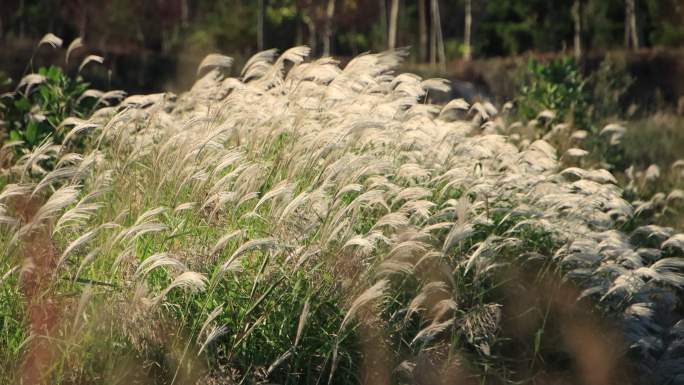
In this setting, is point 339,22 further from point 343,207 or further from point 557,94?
point 343,207

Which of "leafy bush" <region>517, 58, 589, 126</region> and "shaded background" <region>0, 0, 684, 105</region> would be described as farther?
"shaded background" <region>0, 0, 684, 105</region>

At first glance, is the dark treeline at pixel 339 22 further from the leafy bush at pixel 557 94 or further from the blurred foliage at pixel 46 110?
the blurred foliage at pixel 46 110

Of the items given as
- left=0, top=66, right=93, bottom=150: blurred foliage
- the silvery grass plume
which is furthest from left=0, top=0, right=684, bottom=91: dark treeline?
the silvery grass plume

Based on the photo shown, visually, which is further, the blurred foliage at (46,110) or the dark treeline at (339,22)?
the dark treeline at (339,22)

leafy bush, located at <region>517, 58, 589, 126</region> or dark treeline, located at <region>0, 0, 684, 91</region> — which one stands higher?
dark treeline, located at <region>0, 0, 684, 91</region>

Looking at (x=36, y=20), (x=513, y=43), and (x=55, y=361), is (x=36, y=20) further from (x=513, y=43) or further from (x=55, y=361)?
(x=55, y=361)

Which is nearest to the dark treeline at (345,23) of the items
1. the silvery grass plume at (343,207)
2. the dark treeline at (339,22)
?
the dark treeline at (339,22)

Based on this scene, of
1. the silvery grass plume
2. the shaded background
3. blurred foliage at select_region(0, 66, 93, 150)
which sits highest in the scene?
the shaded background

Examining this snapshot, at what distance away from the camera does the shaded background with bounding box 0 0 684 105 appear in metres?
17.7

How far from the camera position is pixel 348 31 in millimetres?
41031

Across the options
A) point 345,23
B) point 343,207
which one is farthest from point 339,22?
point 343,207

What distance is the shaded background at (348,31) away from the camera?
17.7 metres

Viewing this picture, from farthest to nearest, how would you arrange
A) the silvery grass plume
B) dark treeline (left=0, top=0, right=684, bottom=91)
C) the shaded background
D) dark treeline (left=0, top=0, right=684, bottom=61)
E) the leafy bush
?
dark treeline (left=0, top=0, right=684, bottom=61), dark treeline (left=0, top=0, right=684, bottom=91), the shaded background, the leafy bush, the silvery grass plume

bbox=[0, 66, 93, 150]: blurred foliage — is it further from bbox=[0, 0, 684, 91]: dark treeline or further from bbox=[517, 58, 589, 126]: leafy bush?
bbox=[0, 0, 684, 91]: dark treeline
